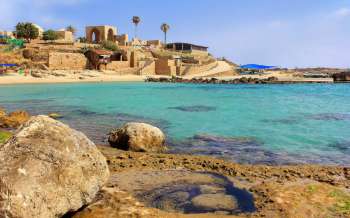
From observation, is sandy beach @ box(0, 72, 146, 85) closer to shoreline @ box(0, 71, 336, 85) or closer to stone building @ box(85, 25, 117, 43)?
shoreline @ box(0, 71, 336, 85)

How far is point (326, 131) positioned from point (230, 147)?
19.1 feet

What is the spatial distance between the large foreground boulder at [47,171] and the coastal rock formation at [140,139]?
4968 millimetres

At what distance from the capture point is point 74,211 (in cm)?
518

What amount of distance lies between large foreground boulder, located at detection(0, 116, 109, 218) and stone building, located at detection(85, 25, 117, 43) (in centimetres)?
7946

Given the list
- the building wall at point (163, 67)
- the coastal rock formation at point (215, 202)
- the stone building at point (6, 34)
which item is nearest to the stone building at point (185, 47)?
the building wall at point (163, 67)

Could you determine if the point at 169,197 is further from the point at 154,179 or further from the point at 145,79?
the point at 145,79

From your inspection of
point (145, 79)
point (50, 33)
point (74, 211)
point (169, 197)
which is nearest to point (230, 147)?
point (169, 197)

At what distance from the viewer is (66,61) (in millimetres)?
58719

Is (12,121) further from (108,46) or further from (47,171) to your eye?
(108,46)

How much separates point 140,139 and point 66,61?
51.5 m

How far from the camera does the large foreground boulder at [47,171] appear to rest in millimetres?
4410

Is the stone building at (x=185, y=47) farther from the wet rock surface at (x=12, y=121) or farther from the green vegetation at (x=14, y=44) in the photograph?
the wet rock surface at (x=12, y=121)

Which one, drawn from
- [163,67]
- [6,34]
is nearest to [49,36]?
[6,34]

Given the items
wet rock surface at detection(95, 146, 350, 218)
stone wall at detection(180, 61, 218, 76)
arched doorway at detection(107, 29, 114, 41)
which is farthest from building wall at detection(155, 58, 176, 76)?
wet rock surface at detection(95, 146, 350, 218)
